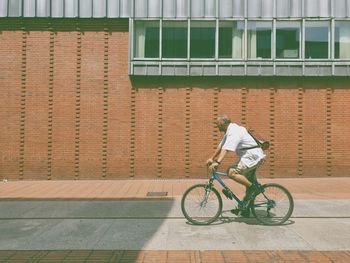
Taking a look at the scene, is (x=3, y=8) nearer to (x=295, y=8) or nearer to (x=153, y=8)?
(x=153, y=8)

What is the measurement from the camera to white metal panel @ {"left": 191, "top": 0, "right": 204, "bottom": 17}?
15953 millimetres

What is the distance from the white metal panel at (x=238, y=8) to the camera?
1595cm

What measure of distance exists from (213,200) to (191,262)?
2245 millimetres

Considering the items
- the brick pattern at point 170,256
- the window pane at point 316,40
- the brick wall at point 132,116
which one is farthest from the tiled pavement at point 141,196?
the window pane at point 316,40

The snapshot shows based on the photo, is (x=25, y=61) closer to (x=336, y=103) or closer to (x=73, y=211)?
(x=73, y=211)

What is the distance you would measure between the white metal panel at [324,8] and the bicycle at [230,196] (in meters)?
10.8

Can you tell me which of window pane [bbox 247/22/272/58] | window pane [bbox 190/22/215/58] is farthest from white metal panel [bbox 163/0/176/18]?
window pane [bbox 247/22/272/58]

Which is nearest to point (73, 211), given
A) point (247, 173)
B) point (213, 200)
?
point (213, 200)

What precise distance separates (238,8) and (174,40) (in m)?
2.72

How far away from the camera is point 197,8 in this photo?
16.0m

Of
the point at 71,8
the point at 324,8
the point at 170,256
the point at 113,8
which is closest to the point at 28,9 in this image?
the point at 71,8

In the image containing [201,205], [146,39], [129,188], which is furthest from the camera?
[146,39]

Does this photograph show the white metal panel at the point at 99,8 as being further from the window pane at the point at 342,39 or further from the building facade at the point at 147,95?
the window pane at the point at 342,39

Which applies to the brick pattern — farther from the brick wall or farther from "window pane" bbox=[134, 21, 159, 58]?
"window pane" bbox=[134, 21, 159, 58]
